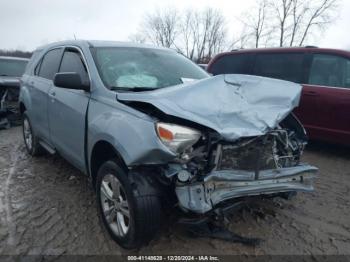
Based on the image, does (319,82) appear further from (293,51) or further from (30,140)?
(30,140)

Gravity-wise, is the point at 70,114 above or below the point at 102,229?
above

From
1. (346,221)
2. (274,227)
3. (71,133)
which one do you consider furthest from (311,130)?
(71,133)

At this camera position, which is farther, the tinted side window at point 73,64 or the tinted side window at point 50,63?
the tinted side window at point 50,63

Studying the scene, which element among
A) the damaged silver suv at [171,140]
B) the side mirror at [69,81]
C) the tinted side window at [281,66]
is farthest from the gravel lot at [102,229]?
the tinted side window at [281,66]

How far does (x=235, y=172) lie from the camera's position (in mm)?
2693

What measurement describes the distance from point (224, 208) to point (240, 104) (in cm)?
88

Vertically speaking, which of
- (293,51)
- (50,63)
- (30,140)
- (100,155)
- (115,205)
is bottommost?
(30,140)

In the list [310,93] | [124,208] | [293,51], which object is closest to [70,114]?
[124,208]

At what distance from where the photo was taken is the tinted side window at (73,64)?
3713 mm

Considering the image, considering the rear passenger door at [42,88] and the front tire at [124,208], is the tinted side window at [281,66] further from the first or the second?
the front tire at [124,208]

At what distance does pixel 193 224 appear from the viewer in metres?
2.69

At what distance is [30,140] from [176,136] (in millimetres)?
3697

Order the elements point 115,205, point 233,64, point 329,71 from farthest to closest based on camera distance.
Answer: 1. point 233,64
2. point 329,71
3. point 115,205

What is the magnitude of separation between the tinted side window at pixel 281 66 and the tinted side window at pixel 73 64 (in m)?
3.67
